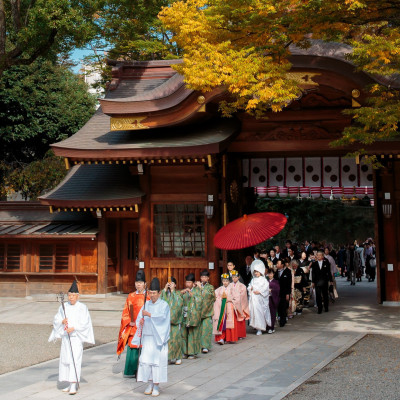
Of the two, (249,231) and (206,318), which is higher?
(249,231)

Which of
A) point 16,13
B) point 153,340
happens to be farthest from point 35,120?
point 153,340

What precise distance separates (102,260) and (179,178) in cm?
388

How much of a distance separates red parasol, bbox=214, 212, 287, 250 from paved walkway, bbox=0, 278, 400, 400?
83.6 inches

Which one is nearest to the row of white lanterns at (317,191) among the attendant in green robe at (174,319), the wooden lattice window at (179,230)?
the wooden lattice window at (179,230)

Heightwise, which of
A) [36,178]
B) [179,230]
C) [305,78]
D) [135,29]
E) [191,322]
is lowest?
[191,322]

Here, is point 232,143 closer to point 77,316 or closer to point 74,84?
point 77,316

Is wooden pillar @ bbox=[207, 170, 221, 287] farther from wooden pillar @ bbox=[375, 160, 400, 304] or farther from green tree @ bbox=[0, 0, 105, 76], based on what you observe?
green tree @ bbox=[0, 0, 105, 76]

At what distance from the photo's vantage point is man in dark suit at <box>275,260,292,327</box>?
42.9 ft

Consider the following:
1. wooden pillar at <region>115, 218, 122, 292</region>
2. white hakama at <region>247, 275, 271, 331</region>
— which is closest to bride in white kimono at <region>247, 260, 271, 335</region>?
white hakama at <region>247, 275, 271, 331</region>

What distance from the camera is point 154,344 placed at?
303 inches

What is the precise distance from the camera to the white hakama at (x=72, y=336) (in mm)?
7578

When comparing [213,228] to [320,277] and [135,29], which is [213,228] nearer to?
[320,277]

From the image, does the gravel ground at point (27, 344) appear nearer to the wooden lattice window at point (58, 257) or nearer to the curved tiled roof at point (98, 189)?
the curved tiled roof at point (98, 189)

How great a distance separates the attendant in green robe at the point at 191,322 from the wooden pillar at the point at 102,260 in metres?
8.74
